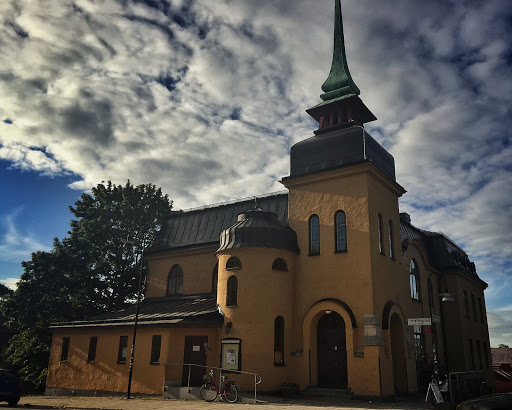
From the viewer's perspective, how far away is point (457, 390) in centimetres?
1471

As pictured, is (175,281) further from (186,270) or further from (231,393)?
(231,393)

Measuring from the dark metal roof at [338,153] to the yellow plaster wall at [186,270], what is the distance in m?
7.79

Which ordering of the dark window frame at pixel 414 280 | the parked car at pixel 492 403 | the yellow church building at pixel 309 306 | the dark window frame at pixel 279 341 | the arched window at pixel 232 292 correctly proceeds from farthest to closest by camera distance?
1. the dark window frame at pixel 414 280
2. the arched window at pixel 232 292
3. the dark window frame at pixel 279 341
4. the yellow church building at pixel 309 306
5. the parked car at pixel 492 403

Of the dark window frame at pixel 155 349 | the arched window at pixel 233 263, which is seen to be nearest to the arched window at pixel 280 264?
the arched window at pixel 233 263

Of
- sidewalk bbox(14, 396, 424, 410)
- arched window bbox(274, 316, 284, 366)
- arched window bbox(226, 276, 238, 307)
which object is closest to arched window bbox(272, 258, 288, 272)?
arched window bbox(226, 276, 238, 307)

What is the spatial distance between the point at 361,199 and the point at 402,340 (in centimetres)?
690

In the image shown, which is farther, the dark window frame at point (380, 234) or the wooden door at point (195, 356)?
the dark window frame at point (380, 234)

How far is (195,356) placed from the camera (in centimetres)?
2075

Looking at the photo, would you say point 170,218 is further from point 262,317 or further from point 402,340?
point 402,340

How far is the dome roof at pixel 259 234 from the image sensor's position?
21203mm

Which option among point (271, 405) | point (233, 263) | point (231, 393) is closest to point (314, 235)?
point (233, 263)

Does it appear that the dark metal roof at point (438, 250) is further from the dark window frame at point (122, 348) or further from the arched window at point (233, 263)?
the dark window frame at point (122, 348)

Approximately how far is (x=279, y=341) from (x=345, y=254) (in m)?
4.88

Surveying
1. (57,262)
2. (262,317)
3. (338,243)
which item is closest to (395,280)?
(338,243)
